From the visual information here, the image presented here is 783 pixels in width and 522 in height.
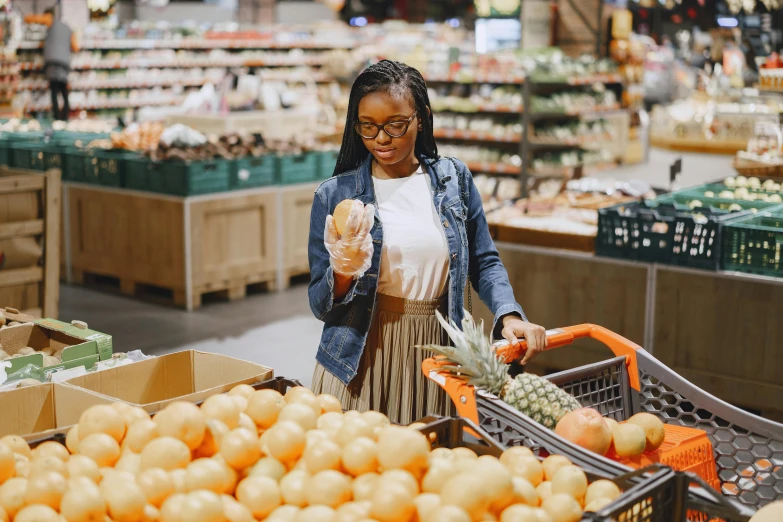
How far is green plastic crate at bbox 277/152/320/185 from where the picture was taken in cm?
739

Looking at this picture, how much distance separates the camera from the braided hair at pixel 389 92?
7.80 feet

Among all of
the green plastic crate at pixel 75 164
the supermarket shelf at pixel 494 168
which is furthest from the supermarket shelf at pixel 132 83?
the green plastic crate at pixel 75 164

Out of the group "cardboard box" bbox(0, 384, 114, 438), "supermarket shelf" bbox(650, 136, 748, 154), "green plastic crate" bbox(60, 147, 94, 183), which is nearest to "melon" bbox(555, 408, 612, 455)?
"cardboard box" bbox(0, 384, 114, 438)

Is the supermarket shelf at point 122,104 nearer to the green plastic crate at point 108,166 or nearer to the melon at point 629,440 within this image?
the green plastic crate at point 108,166

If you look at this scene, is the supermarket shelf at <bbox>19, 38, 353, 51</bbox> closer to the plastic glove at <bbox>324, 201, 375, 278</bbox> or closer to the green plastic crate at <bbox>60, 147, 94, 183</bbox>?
the green plastic crate at <bbox>60, 147, 94, 183</bbox>

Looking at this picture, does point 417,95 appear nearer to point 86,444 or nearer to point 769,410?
point 86,444

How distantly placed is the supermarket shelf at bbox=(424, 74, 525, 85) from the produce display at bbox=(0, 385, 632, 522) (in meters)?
8.78

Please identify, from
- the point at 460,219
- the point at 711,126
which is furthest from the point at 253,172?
the point at 711,126

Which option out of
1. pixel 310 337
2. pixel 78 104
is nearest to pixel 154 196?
pixel 310 337

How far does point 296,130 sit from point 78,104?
5911 mm

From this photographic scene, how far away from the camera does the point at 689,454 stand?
2.19m

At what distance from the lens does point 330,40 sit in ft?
54.2

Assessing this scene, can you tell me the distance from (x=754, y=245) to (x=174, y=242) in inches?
164

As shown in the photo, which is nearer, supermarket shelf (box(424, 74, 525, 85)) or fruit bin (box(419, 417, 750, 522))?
fruit bin (box(419, 417, 750, 522))
